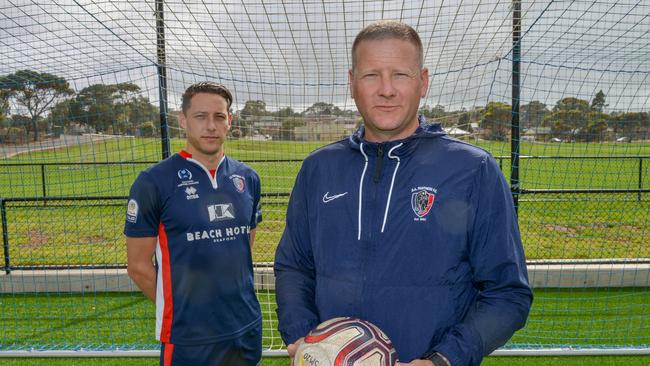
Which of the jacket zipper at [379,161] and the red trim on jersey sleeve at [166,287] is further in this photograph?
the red trim on jersey sleeve at [166,287]

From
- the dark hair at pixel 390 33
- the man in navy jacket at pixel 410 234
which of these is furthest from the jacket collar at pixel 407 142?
the dark hair at pixel 390 33

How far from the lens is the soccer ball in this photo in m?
1.41

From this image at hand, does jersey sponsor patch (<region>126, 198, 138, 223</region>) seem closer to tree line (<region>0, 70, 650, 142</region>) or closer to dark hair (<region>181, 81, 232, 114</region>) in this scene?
dark hair (<region>181, 81, 232, 114</region>)

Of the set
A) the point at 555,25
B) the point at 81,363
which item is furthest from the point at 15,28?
the point at 555,25

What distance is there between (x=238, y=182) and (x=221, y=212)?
249 mm

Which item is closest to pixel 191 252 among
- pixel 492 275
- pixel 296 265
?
pixel 296 265

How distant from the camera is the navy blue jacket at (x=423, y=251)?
4.75ft

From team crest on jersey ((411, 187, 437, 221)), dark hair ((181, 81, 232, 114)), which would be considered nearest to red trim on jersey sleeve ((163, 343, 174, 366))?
dark hair ((181, 81, 232, 114))

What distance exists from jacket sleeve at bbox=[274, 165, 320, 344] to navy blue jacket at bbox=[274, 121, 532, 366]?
0.11 ft

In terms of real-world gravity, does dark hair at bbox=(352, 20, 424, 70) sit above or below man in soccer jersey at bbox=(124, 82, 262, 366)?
above

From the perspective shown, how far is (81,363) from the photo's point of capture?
4.09 m

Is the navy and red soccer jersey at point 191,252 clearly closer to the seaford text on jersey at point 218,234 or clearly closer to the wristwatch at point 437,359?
the seaford text on jersey at point 218,234

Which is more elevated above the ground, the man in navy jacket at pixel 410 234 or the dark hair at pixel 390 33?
the dark hair at pixel 390 33

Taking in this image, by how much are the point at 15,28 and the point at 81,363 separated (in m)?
2.81
